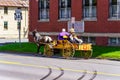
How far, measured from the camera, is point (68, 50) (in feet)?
81.8

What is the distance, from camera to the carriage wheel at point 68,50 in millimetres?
24750

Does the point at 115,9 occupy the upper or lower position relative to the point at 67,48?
upper

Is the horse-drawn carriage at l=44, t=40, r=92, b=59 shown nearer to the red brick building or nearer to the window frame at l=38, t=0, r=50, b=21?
the red brick building

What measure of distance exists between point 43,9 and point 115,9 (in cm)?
860

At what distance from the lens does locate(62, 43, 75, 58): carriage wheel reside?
24.8 m

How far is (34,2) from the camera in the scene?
1554 inches

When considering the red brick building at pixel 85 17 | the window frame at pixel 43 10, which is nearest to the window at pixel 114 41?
the red brick building at pixel 85 17

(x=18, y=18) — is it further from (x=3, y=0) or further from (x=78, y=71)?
(x=3, y=0)

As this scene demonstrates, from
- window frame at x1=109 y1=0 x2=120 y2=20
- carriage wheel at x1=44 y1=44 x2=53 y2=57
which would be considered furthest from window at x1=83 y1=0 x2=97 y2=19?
carriage wheel at x1=44 y1=44 x2=53 y2=57

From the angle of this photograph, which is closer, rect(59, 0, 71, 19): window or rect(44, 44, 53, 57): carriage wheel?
rect(44, 44, 53, 57): carriage wheel

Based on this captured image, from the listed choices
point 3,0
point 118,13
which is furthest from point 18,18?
point 3,0

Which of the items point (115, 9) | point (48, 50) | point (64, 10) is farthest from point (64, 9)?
point (48, 50)

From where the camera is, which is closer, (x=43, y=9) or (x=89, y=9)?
(x=89, y=9)

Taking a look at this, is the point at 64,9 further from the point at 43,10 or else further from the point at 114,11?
the point at 114,11
